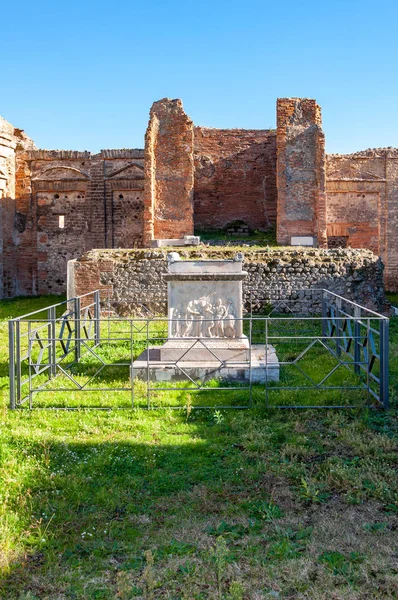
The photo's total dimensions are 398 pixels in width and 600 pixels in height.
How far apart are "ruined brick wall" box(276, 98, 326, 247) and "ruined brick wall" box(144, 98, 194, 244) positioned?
310 centimetres

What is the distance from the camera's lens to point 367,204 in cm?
2094

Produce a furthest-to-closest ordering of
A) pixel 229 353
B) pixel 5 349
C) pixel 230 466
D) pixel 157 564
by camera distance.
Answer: pixel 5 349 < pixel 229 353 < pixel 230 466 < pixel 157 564

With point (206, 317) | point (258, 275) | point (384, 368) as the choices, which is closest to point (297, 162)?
point (258, 275)

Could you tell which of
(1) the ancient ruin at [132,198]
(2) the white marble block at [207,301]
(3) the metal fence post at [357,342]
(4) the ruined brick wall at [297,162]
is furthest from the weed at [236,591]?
(1) the ancient ruin at [132,198]

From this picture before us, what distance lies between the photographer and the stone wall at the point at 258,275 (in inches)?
572

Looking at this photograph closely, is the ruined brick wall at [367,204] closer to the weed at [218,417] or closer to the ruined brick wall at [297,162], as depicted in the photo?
the ruined brick wall at [297,162]

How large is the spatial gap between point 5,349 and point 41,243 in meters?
11.5

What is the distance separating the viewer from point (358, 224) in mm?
20938

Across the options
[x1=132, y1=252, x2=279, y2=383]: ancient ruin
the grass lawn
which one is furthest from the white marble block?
the grass lawn

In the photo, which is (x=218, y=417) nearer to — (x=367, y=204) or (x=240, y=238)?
(x=240, y=238)

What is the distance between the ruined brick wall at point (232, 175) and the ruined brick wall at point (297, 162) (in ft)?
9.48

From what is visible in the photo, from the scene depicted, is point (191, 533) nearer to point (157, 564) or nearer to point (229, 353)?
point (157, 564)

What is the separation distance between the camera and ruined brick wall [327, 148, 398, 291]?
2075 centimetres

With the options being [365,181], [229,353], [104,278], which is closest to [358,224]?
[365,181]
